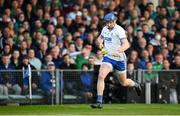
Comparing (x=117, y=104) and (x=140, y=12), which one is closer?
(x=117, y=104)

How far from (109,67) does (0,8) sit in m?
7.47

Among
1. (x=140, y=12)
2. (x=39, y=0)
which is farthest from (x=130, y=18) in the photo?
(x=39, y=0)

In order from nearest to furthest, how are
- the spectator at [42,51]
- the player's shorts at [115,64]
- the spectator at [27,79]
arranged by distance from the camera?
1. the player's shorts at [115,64]
2. the spectator at [27,79]
3. the spectator at [42,51]

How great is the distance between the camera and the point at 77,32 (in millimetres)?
22969

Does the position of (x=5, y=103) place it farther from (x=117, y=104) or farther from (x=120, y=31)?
(x=120, y=31)

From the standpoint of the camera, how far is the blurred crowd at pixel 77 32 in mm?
21688

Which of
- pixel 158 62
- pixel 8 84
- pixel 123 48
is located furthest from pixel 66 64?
pixel 123 48

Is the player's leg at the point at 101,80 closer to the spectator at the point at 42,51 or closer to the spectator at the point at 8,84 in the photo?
the spectator at the point at 8,84

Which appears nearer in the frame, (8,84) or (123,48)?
(123,48)

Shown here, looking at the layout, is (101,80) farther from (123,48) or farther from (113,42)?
(113,42)

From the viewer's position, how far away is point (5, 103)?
20.3 m

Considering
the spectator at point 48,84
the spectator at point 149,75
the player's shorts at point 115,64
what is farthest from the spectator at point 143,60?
the player's shorts at point 115,64

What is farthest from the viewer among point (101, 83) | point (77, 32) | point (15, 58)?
point (77, 32)

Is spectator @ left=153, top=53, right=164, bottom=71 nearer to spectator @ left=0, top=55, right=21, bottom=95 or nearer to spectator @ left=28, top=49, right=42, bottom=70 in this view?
spectator @ left=28, top=49, right=42, bottom=70
